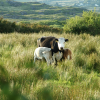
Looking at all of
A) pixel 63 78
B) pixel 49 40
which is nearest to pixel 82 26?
pixel 49 40

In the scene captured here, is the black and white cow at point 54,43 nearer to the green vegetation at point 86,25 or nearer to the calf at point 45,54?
the calf at point 45,54

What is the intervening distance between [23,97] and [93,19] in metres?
17.4

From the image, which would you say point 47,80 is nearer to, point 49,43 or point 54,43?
point 54,43

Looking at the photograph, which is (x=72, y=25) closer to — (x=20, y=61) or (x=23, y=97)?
(x=20, y=61)

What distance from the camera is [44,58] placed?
4590 mm

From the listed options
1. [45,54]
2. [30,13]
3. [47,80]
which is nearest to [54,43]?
[45,54]

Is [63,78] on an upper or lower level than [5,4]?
lower

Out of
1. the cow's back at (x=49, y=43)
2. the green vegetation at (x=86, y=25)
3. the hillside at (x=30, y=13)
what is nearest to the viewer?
the cow's back at (x=49, y=43)

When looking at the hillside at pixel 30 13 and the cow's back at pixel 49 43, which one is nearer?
the cow's back at pixel 49 43

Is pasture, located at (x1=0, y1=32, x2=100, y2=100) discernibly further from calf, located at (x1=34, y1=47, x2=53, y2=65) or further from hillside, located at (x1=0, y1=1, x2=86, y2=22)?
hillside, located at (x1=0, y1=1, x2=86, y2=22)

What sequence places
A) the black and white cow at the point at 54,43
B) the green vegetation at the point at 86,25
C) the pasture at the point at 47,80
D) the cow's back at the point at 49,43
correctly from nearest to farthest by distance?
the pasture at the point at 47,80 → the black and white cow at the point at 54,43 → the cow's back at the point at 49,43 → the green vegetation at the point at 86,25

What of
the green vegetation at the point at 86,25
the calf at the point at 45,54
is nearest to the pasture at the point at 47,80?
the calf at the point at 45,54

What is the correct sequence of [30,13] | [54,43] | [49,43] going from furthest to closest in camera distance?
[30,13], [49,43], [54,43]

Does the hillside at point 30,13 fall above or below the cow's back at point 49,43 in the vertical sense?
above
